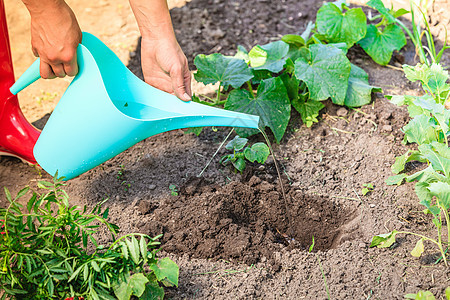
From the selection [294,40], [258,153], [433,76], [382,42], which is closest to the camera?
[433,76]

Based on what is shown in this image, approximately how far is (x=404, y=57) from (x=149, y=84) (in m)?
1.60

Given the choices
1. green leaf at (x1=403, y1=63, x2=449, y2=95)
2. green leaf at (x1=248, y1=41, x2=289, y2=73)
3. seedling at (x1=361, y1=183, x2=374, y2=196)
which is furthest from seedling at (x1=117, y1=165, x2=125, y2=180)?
green leaf at (x1=403, y1=63, x2=449, y2=95)

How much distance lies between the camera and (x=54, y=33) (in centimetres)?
162

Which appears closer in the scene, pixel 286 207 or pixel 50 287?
pixel 50 287

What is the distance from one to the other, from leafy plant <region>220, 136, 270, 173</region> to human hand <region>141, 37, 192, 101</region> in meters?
0.34

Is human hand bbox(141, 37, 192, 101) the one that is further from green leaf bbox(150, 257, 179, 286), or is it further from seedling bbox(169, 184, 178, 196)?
green leaf bbox(150, 257, 179, 286)

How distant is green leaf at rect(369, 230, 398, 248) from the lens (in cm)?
166

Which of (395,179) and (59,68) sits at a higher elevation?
(59,68)

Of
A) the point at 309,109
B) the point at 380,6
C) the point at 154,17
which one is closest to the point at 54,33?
the point at 154,17

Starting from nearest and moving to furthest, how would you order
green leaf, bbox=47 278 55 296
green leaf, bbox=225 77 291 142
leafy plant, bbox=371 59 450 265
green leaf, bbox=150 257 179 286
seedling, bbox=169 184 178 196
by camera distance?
green leaf, bbox=47 278 55 296 < green leaf, bbox=150 257 179 286 < leafy plant, bbox=371 59 450 265 < seedling, bbox=169 184 178 196 < green leaf, bbox=225 77 291 142

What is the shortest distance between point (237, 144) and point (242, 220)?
13.8 inches

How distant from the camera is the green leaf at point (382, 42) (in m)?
2.60

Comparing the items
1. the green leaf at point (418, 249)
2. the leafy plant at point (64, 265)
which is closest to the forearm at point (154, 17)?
the leafy plant at point (64, 265)

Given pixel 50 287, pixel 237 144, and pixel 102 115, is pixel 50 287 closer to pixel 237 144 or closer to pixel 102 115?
pixel 102 115
